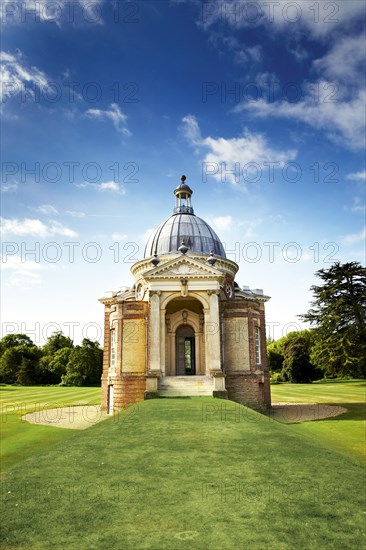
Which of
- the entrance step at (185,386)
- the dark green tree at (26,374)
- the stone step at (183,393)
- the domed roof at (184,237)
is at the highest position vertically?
the domed roof at (184,237)

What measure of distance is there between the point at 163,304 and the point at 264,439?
48.9 feet

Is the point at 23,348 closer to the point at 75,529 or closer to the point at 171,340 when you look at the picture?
the point at 171,340

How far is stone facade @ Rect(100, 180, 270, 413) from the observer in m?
24.5

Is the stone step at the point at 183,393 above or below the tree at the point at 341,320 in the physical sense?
below

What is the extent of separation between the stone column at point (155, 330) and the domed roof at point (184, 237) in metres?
8.08

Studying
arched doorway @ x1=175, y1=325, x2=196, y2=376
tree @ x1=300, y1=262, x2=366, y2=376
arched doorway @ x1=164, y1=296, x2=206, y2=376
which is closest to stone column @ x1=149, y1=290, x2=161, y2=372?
arched doorway @ x1=164, y1=296, x2=206, y2=376

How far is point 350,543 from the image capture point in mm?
5254

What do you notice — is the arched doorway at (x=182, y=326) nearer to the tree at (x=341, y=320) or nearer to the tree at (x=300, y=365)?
the tree at (x=341, y=320)

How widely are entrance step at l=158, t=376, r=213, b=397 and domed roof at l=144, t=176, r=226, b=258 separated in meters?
11.9

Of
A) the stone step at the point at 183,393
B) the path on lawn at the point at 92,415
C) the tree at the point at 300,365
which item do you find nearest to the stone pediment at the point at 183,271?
the stone step at the point at 183,393

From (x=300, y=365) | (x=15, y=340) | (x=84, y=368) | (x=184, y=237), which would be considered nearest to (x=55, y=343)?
(x=15, y=340)

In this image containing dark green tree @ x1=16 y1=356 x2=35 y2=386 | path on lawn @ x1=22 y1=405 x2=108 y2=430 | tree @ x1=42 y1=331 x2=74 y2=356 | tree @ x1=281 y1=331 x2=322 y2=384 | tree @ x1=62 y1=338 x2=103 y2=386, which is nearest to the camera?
path on lawn @ x1=22 y1=405 x2=108 y2=430

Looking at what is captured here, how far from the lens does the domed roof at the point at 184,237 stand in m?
33.8

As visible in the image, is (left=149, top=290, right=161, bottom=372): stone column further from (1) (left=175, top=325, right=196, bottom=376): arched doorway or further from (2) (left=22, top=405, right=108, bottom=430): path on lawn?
(1) (left=175, top=325, right=196, bottom=376): arched doorway
